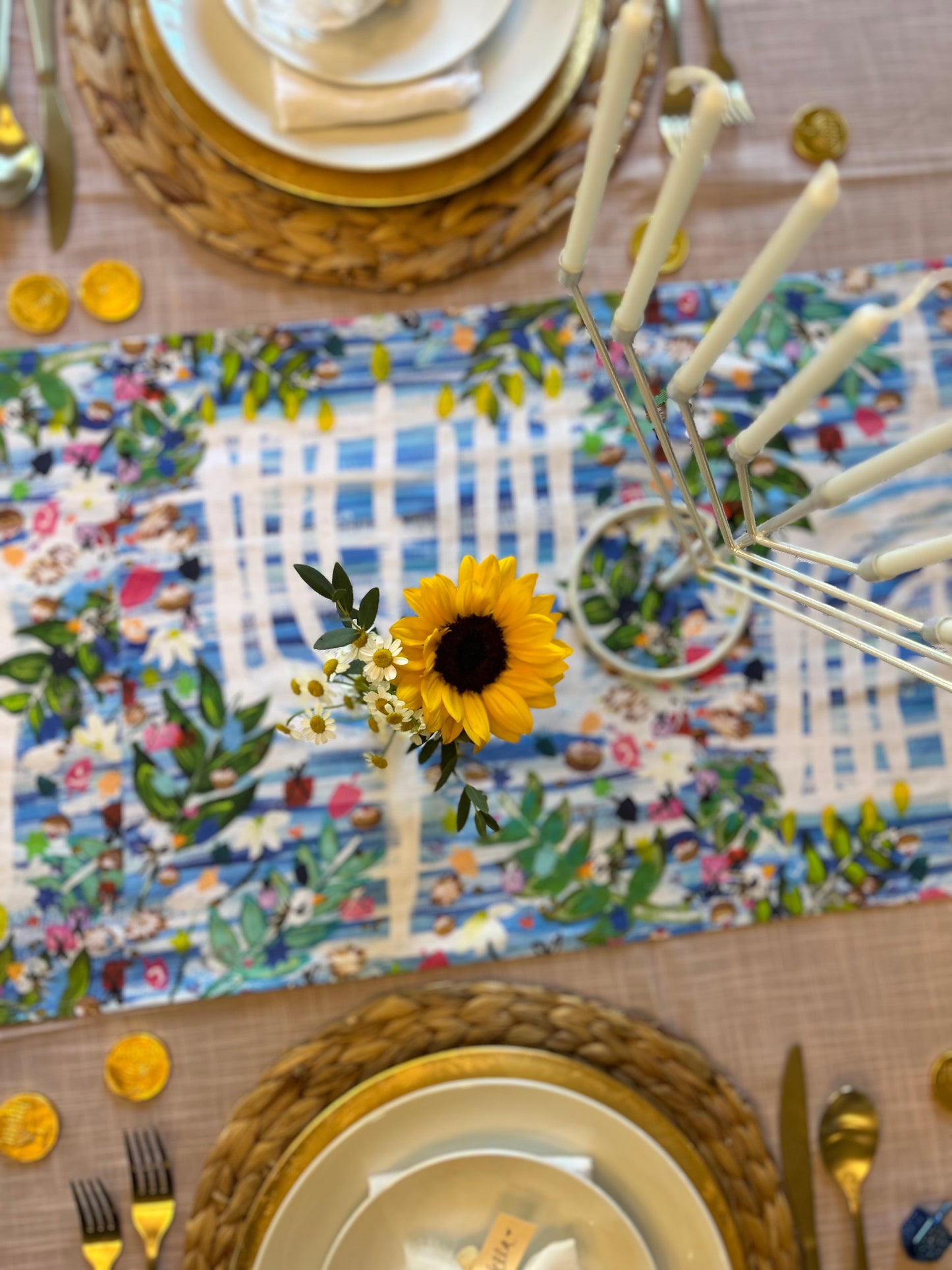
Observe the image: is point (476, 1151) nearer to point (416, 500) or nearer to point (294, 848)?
point (294, 848)

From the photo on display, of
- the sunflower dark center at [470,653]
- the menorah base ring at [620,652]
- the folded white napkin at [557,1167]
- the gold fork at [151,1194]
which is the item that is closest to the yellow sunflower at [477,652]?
the sunflower dark center at [470,653]

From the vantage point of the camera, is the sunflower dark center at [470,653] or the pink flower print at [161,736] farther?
the pink flower print at [161,736]

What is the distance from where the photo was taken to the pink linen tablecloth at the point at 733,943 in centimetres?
79

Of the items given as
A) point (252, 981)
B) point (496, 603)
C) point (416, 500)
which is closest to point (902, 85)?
point (416, 500)

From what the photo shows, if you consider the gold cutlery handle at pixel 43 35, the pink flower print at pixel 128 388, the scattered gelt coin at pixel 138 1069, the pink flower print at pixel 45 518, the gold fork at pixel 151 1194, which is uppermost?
the gold cutlery handle at pixel 43 35

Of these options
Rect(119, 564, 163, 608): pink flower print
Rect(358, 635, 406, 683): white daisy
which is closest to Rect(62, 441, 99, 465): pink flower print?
Rect(119, 564, 163, 608): pink flower print

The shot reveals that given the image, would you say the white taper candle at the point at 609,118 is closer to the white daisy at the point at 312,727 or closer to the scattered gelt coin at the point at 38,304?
the white daisy at the point at 312,727

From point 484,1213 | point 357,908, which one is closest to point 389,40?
point 357,908

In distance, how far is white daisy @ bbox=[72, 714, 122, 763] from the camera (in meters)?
0.82

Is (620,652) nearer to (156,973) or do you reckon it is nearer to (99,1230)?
(156,973)

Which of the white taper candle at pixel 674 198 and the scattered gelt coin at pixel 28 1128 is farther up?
the white taper candle at pixel 674 198

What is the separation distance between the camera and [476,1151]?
2.38ft

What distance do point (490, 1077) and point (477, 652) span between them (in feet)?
1.30

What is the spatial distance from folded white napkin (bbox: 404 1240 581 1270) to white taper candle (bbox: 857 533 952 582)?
0.54 metres
